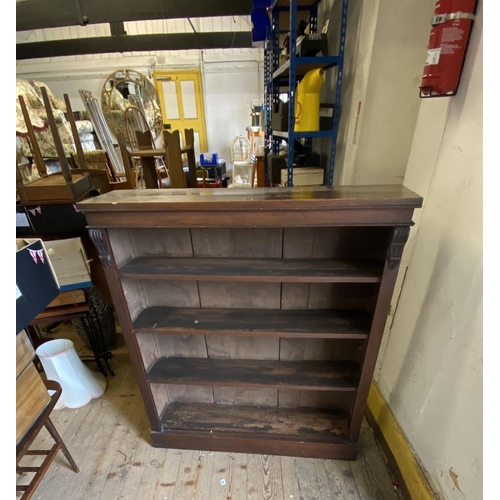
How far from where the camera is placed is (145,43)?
4199mm

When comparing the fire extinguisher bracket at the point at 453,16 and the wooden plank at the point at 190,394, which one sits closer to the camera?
the fire extinguisher bracket at the point at 453,16

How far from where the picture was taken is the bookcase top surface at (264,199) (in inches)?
32.7

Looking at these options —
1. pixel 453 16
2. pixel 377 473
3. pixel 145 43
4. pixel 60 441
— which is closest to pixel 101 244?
pixel 60 441

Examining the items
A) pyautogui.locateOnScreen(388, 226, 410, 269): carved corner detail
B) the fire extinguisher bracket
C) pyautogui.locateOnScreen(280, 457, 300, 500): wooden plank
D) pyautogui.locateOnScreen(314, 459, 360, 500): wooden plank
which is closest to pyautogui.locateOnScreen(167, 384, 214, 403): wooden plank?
pyautogui.locateOnScreen(280, 457, 300, 500): wooden plank

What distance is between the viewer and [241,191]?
39.7 inches

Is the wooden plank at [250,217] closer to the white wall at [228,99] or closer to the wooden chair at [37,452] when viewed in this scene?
the wooden chair at [37,452]

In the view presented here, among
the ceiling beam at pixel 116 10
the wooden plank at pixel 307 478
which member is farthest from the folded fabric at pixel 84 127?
the wooden plank at pixel 307 478

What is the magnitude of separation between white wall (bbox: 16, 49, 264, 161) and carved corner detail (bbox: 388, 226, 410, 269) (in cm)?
562

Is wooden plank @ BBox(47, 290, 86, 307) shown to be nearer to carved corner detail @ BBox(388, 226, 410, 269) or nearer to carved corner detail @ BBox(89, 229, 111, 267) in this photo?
carved corner detail @ BBox(89, 229, 111, 267)

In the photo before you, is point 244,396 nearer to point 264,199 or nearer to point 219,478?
point 219,478

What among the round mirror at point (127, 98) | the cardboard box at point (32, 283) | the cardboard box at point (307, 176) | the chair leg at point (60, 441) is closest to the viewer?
the cardboard box at point (32, 283)

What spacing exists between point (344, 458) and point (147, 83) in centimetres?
613

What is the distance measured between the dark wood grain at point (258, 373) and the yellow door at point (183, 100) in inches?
186
